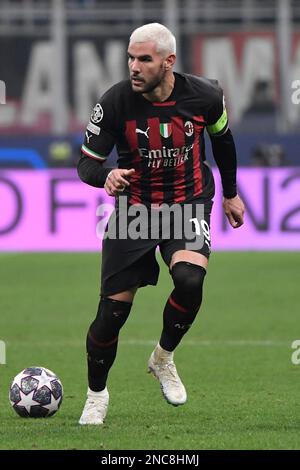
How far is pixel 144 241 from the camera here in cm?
687

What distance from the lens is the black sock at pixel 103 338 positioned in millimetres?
6824

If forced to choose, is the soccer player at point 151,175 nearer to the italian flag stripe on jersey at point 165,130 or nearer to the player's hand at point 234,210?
the italian flag stripe on jersey at point 165,130

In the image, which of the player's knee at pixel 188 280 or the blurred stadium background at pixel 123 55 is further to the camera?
the blurred stadium background at pixel 123 55

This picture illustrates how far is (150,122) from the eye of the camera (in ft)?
22.2

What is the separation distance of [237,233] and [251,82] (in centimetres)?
1561

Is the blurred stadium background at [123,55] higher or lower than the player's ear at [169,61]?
lower

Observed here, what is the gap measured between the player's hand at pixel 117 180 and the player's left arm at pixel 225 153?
0.81 m

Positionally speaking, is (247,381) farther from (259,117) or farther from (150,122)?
(259,117)

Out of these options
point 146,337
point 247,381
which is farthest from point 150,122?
point 146,337

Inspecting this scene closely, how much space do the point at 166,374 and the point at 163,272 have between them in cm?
1037

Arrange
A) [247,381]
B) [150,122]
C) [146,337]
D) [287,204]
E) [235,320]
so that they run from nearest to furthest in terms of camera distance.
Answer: [150,122], [247,381], [146,337], [235,320], [287,204]

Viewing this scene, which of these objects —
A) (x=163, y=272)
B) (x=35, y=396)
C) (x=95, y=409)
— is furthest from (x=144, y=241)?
(x=163, y=272)

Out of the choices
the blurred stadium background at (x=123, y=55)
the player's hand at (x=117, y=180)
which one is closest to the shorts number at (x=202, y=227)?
the player's hand at (x=117, y=180)
